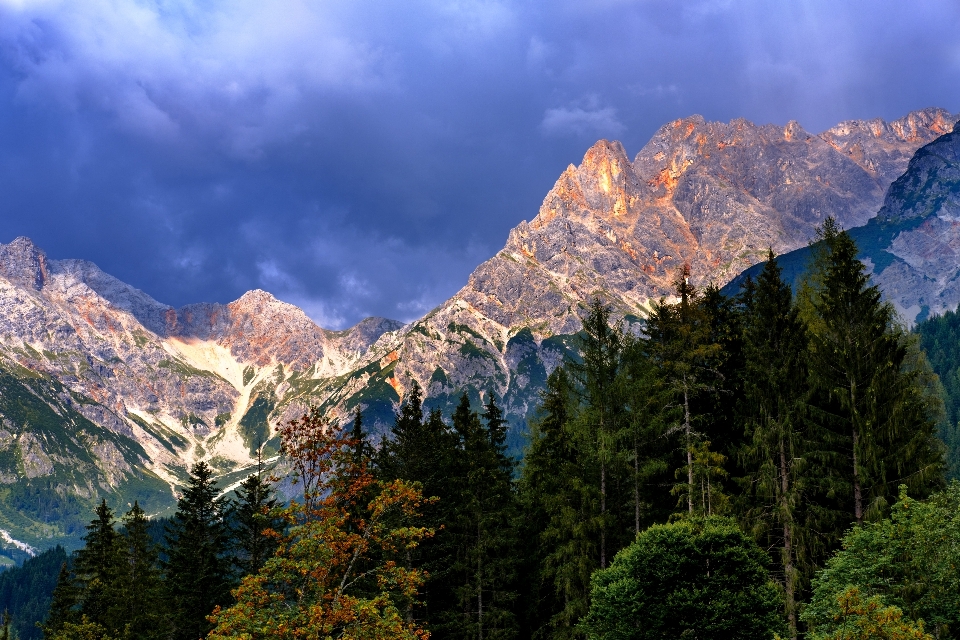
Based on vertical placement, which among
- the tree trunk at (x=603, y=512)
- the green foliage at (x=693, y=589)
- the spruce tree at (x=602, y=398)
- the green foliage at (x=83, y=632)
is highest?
the spruce tree at (x=602, y=398)

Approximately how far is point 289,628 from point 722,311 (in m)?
33.4

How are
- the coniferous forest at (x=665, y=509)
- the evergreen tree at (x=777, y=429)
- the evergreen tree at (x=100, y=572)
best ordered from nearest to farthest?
the coniferous forest at (x=665, y=509) → the evergreen tree at (x=777, y=429) → the evergreen tree at (x=100, y=572)

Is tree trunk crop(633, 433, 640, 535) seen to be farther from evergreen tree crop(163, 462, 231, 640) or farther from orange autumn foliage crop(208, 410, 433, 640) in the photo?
evergreen tree crop(163, 462, 231, 640)

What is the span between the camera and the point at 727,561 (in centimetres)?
3353

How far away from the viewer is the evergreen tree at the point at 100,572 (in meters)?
58.3

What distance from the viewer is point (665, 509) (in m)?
45.6

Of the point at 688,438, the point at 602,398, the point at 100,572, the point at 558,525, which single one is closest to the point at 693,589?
the point at 688,438

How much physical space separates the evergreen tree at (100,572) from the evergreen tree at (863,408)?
52.3m

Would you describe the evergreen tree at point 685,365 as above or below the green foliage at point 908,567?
above

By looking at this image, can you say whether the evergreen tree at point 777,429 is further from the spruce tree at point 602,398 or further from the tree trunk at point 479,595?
the tree trunk at point 479,595

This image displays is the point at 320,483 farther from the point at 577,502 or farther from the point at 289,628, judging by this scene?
the point at 577,502

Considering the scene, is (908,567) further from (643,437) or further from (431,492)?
(431,492)

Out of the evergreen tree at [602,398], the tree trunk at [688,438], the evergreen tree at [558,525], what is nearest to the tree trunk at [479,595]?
the evergreen tree at [558,525]

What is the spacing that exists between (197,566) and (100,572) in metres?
9.64
